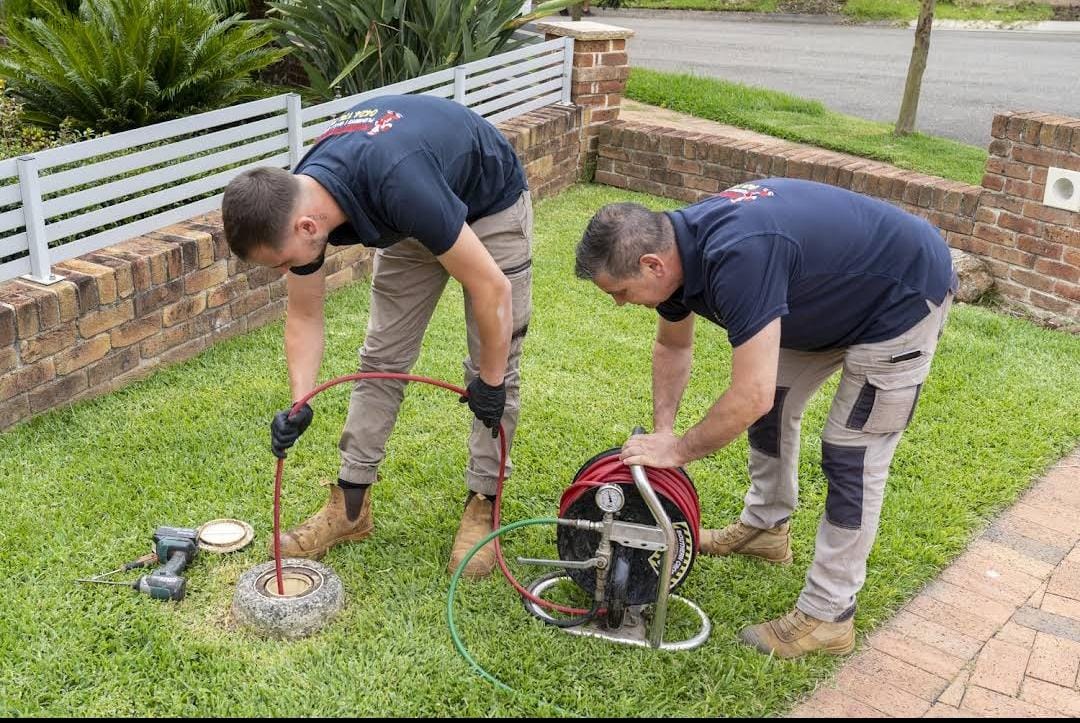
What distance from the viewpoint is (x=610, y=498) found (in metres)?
3.08

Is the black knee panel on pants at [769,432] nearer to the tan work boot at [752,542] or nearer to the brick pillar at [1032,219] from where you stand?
the tan work boot at [752,542]

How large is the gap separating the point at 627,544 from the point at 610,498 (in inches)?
7.2

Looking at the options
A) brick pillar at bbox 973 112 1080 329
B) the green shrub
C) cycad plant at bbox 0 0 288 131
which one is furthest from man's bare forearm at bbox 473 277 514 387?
brick pillar at bbox 973 112 1080 329

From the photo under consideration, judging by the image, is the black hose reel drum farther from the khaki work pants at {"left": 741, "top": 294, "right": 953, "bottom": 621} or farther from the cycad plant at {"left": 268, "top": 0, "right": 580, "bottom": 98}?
the cycad plant at {"left": 268, "top": 0, "right": 580, "bottom": 98}

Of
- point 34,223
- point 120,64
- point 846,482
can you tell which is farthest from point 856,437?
point 120,64

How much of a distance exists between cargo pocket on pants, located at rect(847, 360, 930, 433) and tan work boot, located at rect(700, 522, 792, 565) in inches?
30.7

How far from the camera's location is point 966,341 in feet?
18.8

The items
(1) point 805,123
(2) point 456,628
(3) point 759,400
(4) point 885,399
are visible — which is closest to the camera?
(3) point 759,400

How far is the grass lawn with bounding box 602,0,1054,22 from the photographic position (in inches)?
795

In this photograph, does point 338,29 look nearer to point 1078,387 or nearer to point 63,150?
point 63,150

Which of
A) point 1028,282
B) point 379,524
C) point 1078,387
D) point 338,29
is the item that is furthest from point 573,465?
point 338,29

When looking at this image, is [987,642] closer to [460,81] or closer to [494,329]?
[494,329]

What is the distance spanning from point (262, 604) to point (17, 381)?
1.83 meters

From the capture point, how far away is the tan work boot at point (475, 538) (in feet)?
11.9
